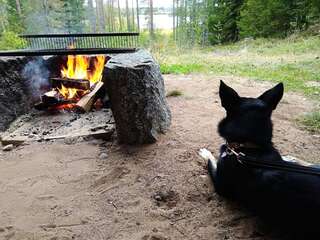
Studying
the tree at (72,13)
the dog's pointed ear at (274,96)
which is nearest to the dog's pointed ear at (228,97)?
the dog's pointed ear at (274,96)

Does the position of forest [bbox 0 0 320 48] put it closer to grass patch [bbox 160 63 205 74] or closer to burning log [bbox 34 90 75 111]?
grass patch [bbox 160 63 205 74]

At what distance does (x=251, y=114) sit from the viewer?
245 cm

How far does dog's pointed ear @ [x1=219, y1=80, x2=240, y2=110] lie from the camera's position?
2.45 meters

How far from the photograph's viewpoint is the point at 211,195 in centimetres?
294

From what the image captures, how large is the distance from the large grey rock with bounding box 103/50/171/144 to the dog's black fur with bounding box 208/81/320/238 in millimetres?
1328

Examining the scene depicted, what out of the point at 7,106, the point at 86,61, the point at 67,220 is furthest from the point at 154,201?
the point at 86,61

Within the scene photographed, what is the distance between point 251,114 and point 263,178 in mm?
523

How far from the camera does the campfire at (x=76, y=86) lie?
5180 millimetres

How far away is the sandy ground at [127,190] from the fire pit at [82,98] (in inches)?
11.4

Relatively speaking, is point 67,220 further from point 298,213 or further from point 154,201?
point 298,213

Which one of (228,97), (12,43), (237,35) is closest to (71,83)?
(228,97)

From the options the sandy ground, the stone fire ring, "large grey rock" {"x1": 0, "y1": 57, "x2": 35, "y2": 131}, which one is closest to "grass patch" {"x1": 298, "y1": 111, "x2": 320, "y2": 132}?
the sandy ground

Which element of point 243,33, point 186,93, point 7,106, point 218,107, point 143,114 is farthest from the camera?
point 243,33

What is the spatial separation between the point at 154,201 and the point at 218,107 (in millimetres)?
2846
